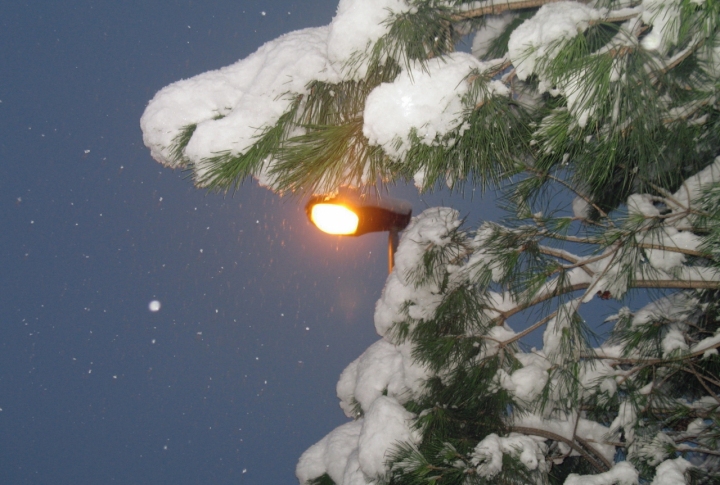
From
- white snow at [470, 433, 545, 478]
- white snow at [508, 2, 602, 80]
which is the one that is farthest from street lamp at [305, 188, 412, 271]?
white snow at [508, 2, 602, 80]

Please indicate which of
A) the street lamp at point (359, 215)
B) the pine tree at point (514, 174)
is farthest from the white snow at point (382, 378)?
the street lamp at point (359, 215)

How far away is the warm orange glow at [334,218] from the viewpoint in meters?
2.48

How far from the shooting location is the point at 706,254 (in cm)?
138

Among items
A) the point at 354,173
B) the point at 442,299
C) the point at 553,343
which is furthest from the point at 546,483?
the point at 354,173

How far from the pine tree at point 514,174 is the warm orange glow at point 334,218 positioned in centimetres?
30

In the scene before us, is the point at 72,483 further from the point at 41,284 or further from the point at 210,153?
the point at 210,153

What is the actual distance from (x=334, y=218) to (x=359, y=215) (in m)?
0.13

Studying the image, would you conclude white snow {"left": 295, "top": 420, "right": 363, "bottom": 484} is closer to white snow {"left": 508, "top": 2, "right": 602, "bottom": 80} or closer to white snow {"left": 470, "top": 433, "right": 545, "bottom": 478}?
white snow {"left": 470, "top": 433, "right": 545, "bottom": 478}

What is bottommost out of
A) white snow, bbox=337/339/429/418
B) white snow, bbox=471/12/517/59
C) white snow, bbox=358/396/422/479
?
white snow, bbox=358/396/422/479

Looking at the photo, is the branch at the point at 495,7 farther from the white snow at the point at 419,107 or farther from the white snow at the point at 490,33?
the white snow at the point at 490,33

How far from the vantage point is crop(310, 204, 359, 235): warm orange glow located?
2482 mm

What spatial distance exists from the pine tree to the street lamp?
0.20m

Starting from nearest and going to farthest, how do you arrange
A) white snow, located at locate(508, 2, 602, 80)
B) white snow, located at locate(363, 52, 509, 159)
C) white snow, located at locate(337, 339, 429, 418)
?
white snow, located at locate(508, 2, 602, 80) → white snow, located at locate(363, 52, 509, 159) → white snow, located at locate(337, 339, 429, 418)

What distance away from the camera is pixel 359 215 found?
2.58 metres
